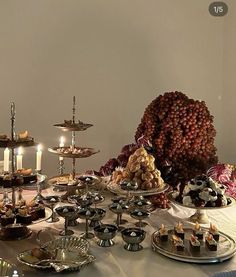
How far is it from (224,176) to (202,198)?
0.44 m

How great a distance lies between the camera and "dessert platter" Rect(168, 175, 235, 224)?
1.36m

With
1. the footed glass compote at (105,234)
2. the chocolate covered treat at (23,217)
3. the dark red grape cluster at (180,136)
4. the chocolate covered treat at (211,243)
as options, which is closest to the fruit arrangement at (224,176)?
the dark red grape cluster at (180,136)

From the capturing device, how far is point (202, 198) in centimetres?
136

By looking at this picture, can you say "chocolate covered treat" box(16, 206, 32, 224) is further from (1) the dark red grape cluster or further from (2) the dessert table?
(1) the dark red grape cluster

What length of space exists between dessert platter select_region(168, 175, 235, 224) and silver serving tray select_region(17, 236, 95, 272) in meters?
0.40

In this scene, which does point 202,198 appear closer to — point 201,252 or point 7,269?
point 201,252

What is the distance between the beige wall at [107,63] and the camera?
2.51 metres

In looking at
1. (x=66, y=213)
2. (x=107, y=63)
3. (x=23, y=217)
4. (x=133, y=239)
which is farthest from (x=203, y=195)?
(x=107, y=63)

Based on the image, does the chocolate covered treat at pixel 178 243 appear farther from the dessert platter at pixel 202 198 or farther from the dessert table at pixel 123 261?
the dessert platter at pixel 202 198

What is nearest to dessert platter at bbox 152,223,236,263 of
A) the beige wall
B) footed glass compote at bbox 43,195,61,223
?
footed glass compote at bbox 43,195,61,223

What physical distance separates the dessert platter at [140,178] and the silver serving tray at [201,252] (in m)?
0.28

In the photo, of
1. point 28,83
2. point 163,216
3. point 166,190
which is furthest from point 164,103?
point 28,83

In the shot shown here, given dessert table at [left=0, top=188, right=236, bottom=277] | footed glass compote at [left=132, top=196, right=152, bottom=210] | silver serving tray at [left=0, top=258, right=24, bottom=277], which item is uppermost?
footed glass compote at [left=132, top=196, right=152, bottom=210]

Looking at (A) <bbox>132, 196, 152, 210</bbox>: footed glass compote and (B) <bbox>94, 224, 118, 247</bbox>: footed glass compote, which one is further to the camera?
(A) <bbox>132, 196, 152, 210</bbox>: footed glass compote
